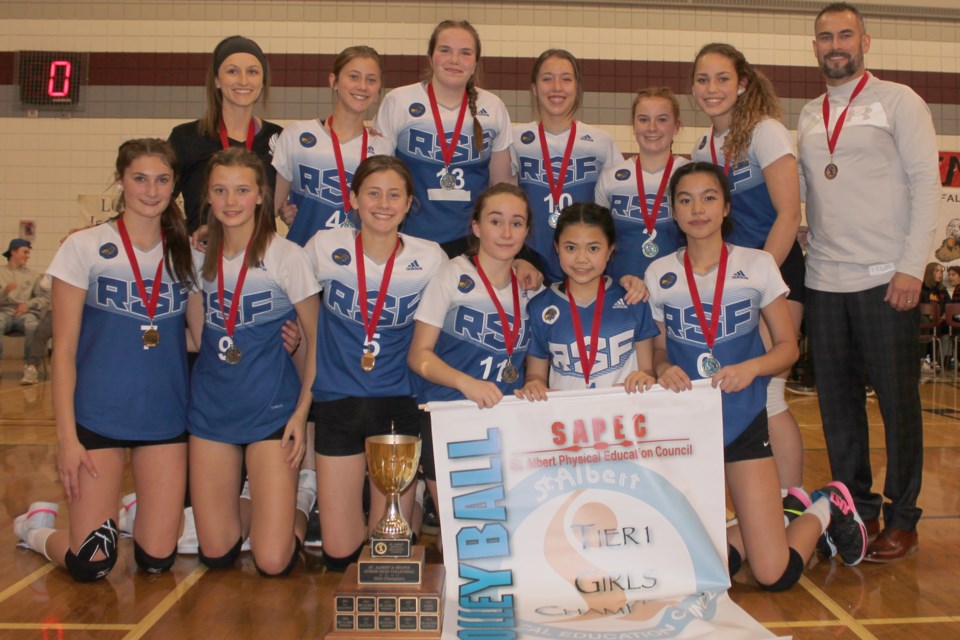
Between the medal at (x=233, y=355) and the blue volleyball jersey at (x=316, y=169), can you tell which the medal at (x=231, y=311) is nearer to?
the medal at (x=233, y=355)

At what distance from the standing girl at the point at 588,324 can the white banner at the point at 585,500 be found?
0.30 m

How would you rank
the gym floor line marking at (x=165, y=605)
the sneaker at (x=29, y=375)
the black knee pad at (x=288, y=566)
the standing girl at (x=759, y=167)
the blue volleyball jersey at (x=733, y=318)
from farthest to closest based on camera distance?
the sneaker at (x=29, y=375) < the standing girl at (x=759, y=167) < the black knee pad at (x=288, y=566) < the blue volleyball jersey at (x=733, y=318) < the gym floor line marking at (x=165, y=605)

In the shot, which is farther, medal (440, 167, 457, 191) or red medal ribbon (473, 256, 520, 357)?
medal (440, 167, 457, 191)

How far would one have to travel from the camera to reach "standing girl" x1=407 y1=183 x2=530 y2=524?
3.48 m

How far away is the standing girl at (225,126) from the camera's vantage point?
4.14 meters

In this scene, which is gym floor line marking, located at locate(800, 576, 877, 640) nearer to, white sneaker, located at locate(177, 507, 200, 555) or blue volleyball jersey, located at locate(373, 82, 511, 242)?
blue volleyball jersey, located at locate(373, 82, 511, 242)

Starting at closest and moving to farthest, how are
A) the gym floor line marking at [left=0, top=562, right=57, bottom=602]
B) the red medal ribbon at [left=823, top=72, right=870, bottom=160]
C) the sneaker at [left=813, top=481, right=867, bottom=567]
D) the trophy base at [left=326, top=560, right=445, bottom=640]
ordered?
the trophy base at [left=326, top=560, right=445, bottom=640] < the gym floor line marking at [left=0, top=562, right=57, bottom=602] < the sneaker at [left=813, top=481, right=867, bottom=567] < the red medal ribbon at [left=823, top=72, right=870, bottom=160]

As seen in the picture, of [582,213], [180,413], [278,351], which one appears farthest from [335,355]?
[582,213]

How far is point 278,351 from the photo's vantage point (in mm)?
3652

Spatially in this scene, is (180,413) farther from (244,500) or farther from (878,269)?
(878,269)

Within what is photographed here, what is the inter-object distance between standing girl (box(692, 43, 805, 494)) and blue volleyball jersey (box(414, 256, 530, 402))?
121 centimetres

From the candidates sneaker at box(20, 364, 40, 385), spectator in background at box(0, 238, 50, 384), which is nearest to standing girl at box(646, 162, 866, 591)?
sneaker at box(20, 364, 40, 385)

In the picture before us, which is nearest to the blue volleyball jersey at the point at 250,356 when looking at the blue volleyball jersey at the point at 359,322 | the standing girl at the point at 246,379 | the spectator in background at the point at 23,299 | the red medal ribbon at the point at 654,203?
the standing girl at the point at 246,379

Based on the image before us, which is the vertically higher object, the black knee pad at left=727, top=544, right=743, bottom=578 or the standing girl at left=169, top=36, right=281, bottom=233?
the standing girl at left=169, top=36, right=281, bottom=233
